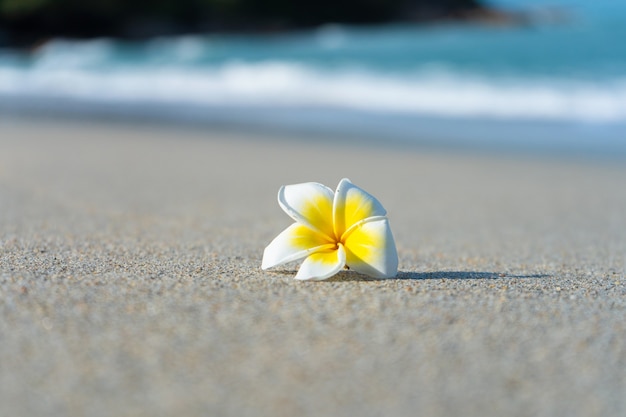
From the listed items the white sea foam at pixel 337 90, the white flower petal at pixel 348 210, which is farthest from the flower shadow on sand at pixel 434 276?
the white sea foam at pixel 337 90

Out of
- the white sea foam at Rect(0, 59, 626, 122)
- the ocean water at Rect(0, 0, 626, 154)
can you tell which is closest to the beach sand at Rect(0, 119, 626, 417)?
the ocean water at Rect(0, 0, 626, 154)

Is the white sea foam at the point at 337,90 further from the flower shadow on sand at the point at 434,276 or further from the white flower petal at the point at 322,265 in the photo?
the white flower petal at the point at 322,265

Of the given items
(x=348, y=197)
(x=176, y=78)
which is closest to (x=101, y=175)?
(x=348, y=197)

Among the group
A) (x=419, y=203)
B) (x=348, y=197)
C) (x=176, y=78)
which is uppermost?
(x=176, y=78)

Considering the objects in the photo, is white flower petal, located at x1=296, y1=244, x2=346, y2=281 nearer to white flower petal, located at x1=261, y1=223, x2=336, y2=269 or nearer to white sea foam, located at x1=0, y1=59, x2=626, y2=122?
white flower petal, located at x1=261, y1=223, x2=336, y2=269

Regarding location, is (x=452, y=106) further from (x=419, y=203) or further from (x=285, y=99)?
(x=419, y=203)

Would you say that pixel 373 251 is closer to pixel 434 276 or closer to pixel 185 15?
pixel 434 276

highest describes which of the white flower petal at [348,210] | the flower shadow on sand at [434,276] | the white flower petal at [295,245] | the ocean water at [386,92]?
the ocean water at [386,92]
